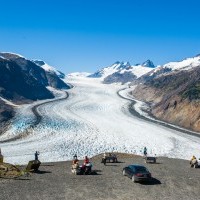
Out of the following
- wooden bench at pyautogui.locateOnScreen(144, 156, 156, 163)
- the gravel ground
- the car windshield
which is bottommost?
the gravel ground

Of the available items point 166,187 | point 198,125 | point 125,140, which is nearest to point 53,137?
point 125,140

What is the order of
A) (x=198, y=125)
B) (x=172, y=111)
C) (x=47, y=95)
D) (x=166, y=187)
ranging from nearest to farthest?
(x=166, y=187) → (x=198, y=125) → (x=172, y=111) → (x=47, y=95)

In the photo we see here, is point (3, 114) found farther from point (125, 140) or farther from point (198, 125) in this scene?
point (198, 125)

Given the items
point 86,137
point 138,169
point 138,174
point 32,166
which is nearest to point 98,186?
point 138,174

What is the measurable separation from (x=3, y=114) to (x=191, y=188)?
83.9m

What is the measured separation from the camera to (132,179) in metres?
45.4

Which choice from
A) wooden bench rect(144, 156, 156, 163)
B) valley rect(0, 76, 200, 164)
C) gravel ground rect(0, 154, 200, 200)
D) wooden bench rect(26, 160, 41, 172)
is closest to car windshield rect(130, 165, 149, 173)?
gravel ground rect(0, 154, 200, 200)

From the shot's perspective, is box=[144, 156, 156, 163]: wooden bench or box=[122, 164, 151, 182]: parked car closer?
box=[122, 164, 151, 182]: parked car

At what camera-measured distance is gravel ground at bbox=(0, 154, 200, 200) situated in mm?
38469

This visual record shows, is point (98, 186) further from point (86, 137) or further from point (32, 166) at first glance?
point (86, 137)

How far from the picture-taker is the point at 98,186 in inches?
1666

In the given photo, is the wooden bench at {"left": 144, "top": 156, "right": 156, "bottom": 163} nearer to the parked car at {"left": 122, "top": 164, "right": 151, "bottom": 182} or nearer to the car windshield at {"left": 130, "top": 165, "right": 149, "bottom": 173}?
the parked car at {"left": 122, "top": 164, "right": 151, "bottom": 182}

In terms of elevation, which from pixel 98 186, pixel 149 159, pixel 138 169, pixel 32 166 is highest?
pixel 138 169

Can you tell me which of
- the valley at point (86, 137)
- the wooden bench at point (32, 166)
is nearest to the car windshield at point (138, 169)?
the wooden bench at point (32, 166)
